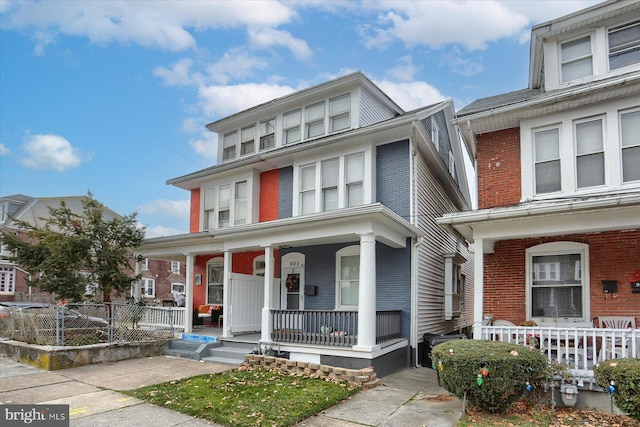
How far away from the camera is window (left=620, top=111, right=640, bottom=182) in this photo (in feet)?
25.9

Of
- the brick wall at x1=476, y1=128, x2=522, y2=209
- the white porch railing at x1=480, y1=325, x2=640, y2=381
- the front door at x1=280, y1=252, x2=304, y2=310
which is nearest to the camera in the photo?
the white porch railing at x1=480, y1=325, x2=640, y2=381

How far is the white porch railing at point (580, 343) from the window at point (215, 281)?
10.1m

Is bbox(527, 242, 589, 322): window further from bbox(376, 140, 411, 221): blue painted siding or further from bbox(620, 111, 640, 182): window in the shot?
bbox(376, 140, 411, 221): blue painted siding

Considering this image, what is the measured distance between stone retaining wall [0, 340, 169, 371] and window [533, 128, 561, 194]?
10.3 m

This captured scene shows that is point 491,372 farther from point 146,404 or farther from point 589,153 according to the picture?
point 146,404

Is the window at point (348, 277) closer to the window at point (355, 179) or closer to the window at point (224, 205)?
the window at point (355, 179)

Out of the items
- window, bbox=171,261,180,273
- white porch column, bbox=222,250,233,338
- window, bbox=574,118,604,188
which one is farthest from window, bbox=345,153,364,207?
window, bbox=171,261,180,273

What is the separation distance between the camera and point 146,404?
6.79 m

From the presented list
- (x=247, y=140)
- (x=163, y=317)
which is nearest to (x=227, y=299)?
(x=163, y=317)

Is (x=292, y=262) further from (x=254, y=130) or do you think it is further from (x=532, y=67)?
(x=532, y=67)

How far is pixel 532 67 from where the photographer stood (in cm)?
1053

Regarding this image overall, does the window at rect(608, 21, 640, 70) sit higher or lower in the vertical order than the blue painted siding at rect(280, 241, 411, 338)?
higher

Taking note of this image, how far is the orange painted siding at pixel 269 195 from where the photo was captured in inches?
533

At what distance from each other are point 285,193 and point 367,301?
17.6 ft
